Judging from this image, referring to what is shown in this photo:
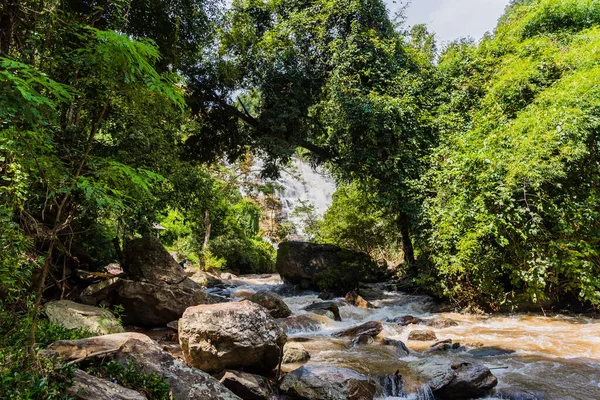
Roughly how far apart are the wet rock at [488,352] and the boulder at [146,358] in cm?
461

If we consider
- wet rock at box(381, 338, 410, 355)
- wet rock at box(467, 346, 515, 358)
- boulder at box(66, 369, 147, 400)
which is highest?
boulder at box(66, 369, 147, 400)

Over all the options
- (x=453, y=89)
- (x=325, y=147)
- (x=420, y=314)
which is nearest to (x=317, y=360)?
(x=420, y=314)

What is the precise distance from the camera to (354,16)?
44.0 feet

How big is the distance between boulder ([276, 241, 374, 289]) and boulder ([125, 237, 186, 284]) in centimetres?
745

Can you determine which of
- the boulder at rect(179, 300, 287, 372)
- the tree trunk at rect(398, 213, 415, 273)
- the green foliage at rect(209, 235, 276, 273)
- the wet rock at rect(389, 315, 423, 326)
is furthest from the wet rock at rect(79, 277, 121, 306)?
the green foliage at rect(209, 235, 276, 273)

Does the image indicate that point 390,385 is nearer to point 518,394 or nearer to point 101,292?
point 518,394

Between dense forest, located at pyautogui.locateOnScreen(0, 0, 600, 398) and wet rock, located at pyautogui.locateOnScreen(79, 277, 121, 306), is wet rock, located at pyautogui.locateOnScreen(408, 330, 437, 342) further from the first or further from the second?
wet rock, located at pyautogui.locateOnScreen(79, 277, 121, 306)

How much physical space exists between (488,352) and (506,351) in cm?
33

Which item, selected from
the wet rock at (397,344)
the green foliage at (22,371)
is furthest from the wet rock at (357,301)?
the green foliage at (22,371)

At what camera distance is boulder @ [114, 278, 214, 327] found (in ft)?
22.9

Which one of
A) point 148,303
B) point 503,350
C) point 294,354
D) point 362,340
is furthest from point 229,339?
point 503,350

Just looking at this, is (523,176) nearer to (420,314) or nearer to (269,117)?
(420,314)

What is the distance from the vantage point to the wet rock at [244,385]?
410cm

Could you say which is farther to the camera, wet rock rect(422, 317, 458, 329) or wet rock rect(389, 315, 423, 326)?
wet rock rect(389, 315, 423, 326)
